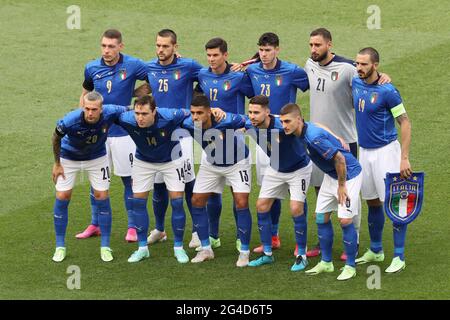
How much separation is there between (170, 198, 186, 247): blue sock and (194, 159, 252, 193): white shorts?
0.86 ft

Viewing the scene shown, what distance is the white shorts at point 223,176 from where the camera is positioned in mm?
13500

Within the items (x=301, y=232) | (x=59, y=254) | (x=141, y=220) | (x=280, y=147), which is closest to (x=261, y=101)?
(x=280, y=147)

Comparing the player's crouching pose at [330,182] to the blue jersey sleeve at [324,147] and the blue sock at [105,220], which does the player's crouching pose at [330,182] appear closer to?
the blue jersey sleeve at [324,147]

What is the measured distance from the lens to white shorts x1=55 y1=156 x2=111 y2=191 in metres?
13.7

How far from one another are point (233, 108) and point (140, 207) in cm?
159

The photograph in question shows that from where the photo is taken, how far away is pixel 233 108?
45.7ft

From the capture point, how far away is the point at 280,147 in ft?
43.1

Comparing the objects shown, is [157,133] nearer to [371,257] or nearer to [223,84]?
[223,84]

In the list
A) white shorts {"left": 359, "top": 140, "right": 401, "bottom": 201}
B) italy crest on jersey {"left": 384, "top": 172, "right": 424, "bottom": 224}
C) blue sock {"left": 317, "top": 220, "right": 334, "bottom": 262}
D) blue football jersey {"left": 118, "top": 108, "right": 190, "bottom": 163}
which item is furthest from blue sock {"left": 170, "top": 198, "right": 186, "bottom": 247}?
italy crest on jersey {"left": 384, "top": 172, "right": 424, "bottom": 224}

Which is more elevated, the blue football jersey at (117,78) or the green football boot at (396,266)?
the blue football jersey at (117,78)

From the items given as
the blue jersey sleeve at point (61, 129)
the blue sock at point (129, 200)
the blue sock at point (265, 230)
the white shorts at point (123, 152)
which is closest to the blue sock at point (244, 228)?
the blue sock at point (265, 230)

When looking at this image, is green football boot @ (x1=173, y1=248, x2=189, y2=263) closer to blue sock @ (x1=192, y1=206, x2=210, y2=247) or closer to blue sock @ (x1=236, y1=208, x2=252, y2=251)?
blue sock @ (x1=192, y1=206, x2=210, y2=247)

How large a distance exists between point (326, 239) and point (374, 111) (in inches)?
58.7

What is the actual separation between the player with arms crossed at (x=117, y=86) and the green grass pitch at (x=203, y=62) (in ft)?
1.87
